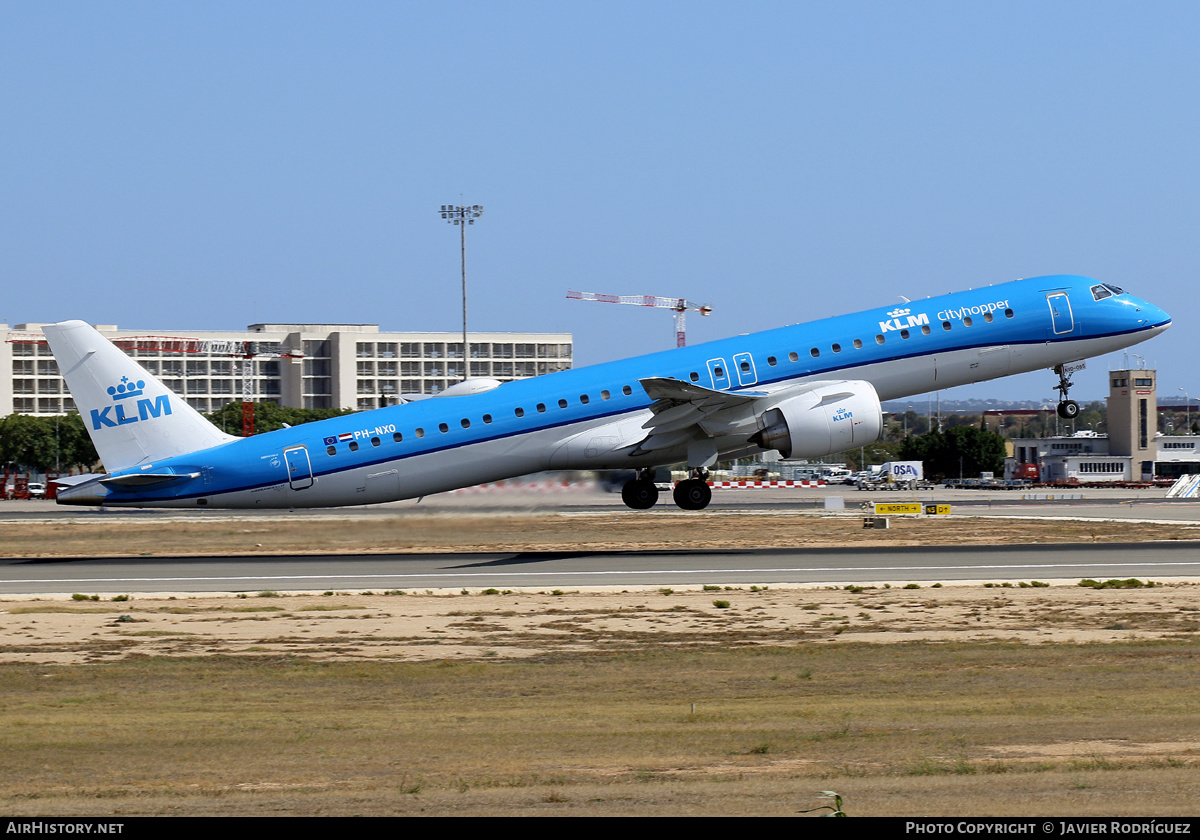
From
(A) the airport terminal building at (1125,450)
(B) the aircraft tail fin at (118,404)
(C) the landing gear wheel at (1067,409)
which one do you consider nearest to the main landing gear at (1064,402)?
(C) the landing gear wheel at (1067,409)

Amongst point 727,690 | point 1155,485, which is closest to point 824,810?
point 727,690

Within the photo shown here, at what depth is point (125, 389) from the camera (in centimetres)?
3912

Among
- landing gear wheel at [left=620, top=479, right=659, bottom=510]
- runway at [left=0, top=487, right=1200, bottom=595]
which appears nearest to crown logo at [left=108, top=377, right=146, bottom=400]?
runway at [left=0, top=487, right=1200, bottom=595]

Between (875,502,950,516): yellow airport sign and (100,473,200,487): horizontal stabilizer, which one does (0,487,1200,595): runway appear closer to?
(100,473,200,487): horizontal stabilizer

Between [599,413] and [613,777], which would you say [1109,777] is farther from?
[599,413]

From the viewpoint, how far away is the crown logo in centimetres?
3894

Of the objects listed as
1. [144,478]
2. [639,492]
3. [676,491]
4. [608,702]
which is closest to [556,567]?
[676,491]

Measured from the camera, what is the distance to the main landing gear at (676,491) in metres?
41.4

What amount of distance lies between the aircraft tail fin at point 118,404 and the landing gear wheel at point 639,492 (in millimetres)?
12933

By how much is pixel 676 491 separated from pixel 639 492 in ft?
5.33

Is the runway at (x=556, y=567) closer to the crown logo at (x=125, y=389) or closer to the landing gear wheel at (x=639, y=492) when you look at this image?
the landing gear wheel at (x=639, y=492)

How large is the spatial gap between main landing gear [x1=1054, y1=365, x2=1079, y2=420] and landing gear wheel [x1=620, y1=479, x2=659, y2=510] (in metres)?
13.8

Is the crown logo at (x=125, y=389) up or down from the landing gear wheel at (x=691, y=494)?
up

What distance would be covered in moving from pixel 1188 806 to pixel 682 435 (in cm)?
2889
